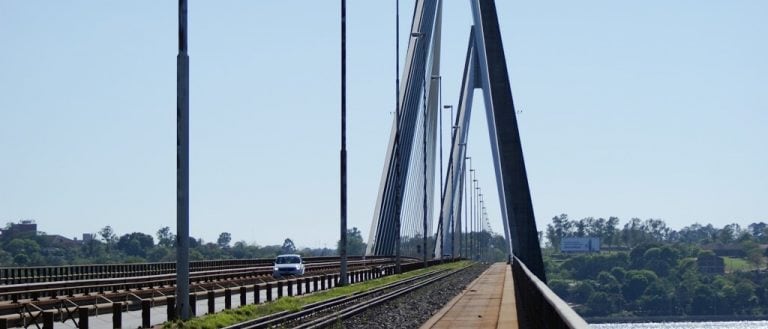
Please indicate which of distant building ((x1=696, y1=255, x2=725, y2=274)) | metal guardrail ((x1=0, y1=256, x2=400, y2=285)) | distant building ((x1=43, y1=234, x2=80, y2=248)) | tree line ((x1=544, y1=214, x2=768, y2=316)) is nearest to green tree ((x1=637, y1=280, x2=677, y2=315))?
tree line ((x1=544, y1=214, x2=768, y2=316))

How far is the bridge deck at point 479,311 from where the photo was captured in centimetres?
3219

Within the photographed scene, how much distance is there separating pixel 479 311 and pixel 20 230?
125186 millimetres

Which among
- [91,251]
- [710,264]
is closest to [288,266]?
[710,264]

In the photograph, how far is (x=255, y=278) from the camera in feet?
211

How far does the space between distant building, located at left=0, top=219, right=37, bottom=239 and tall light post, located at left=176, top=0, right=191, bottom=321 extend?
382ft

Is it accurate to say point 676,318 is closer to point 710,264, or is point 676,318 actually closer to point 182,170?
point 710,264

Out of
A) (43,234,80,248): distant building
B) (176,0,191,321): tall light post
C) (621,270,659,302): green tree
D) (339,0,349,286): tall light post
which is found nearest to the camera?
(176,0,191,321): tall light post

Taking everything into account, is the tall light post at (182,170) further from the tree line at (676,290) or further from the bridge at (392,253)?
the tree line at (676,290)

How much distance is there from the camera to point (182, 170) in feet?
94.7

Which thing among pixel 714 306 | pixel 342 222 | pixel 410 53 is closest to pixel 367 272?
pixel 342 222

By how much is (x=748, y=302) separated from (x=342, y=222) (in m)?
15.3

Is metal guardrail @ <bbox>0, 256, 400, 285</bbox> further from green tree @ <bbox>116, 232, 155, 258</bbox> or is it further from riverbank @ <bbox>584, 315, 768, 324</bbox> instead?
green tree @ <bbox>116, 232, 155, 258</bbox>

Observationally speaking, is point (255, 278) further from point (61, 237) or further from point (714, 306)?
point (61, 237)

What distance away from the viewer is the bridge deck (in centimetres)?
3219
